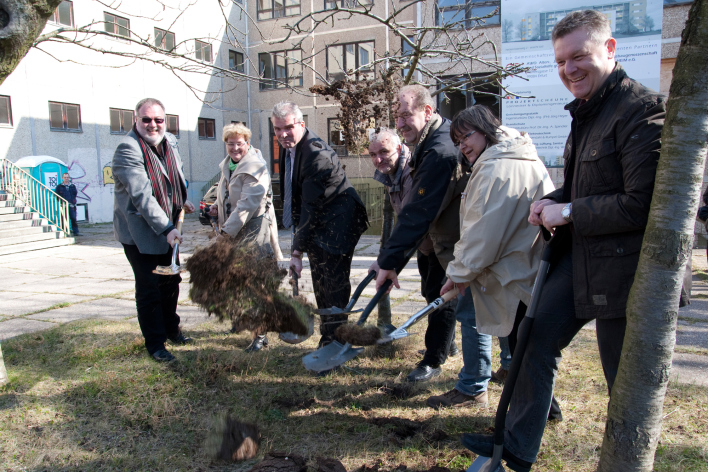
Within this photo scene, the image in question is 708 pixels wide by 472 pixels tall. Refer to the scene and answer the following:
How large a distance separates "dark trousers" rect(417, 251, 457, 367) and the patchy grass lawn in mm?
172

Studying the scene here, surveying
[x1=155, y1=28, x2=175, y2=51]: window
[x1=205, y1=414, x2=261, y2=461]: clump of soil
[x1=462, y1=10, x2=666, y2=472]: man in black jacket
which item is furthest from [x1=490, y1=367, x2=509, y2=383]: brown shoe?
[x1=155, y1=28, x2=175, y2=51]: window

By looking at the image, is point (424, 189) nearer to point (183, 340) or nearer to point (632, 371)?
point (632, 371)

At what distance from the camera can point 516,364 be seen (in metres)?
2.16

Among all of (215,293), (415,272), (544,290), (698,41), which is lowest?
(415,272)

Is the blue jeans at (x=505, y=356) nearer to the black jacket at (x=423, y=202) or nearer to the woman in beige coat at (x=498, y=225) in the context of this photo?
the woman in beige coat at (x=498, y=225)

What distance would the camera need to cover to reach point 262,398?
10.8 feet

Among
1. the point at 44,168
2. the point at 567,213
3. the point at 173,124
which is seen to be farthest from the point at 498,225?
the point at 173,124

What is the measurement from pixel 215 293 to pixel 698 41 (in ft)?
9.21

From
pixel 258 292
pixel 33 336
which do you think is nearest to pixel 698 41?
pixel 258 292

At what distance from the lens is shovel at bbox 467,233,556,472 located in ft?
A: 7.05

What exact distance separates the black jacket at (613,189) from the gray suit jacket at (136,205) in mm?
2854

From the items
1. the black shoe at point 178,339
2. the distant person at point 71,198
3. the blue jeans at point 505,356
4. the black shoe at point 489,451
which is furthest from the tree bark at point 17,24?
the distant person at point 71,198

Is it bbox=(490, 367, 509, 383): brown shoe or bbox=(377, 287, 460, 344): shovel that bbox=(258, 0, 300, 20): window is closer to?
bbox=(490, 367, 509, 383): brown shoe

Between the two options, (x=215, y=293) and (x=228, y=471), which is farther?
(x=215, y=293)
